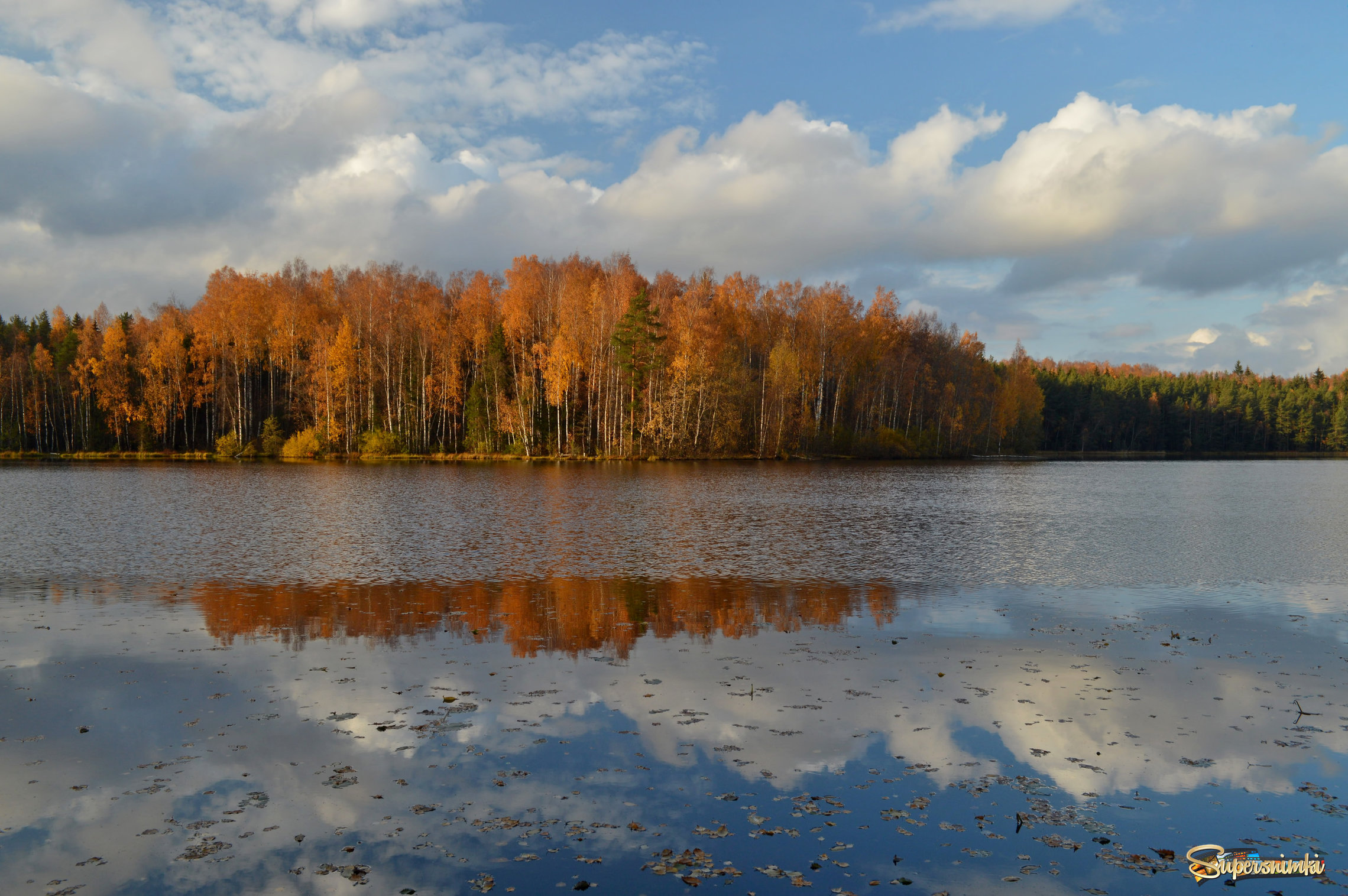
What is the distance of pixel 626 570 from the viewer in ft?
70.8

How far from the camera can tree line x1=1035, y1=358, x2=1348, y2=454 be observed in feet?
538

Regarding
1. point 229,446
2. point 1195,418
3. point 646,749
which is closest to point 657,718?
point 646,749

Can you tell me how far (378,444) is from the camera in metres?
80.1

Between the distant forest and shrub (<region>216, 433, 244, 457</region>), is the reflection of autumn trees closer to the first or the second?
the distant forest

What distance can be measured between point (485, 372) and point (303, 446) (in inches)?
775

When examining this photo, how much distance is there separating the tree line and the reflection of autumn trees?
163 m

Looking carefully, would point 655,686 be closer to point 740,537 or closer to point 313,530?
point 740,537

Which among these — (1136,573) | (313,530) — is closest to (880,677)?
(1136,573)

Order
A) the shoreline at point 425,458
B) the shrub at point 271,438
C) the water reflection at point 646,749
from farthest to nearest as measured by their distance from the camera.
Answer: the shrub at point 271,438
the shoreline at point 425,458
the water reflection at point 646,749

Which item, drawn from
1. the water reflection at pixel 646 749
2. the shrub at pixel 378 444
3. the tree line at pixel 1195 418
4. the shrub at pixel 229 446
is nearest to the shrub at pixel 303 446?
the shrub at pixel 378 444

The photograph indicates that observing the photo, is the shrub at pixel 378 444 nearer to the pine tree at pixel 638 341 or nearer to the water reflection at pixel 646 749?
the pine tree at pixel 638 341

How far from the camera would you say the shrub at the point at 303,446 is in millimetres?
79562

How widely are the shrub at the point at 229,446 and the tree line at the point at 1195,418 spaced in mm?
147251

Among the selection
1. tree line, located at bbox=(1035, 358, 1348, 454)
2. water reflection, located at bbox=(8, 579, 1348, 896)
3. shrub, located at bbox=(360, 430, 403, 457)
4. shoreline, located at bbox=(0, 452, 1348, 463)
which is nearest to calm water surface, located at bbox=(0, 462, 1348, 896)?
water reflection, located at bbox=(8, 579, 1348, 896)
